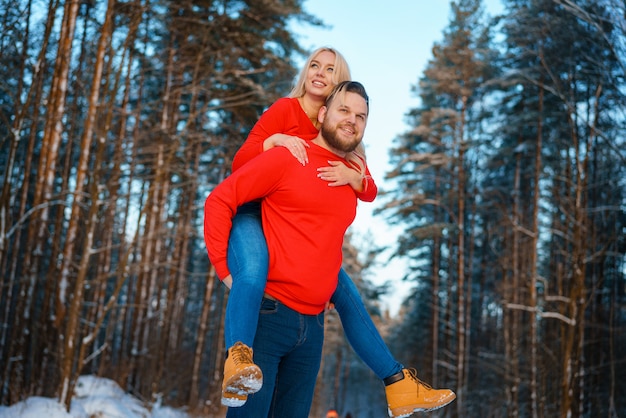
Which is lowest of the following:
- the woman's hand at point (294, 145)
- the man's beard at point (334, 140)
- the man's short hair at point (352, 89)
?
the woman's hand at point (294, 145)

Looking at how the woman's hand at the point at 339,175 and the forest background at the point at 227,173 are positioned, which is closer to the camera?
the woman's hand at the point at 339,175

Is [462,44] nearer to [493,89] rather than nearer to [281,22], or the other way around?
[493,89]

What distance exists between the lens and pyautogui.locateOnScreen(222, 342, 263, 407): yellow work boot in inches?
72.2

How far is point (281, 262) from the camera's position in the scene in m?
2.22

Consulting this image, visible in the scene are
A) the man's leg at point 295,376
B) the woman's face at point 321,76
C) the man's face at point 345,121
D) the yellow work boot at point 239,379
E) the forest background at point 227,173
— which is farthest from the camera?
the forest background at point 227,173

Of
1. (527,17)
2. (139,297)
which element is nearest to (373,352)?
(139,297)

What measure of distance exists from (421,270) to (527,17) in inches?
528

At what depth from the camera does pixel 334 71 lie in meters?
2.72

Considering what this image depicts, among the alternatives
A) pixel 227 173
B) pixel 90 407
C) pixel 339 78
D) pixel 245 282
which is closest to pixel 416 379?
pixel 245 282

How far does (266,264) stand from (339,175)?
495 millimetres

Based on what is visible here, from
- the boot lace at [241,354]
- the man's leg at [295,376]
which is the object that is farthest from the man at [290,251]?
the boot lace at [241,354]

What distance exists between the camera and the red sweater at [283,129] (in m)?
2.58

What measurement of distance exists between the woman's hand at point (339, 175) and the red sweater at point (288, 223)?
25 millimetres

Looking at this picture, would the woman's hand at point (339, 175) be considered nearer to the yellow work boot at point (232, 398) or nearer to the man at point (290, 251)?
the man at point (290, 251)
